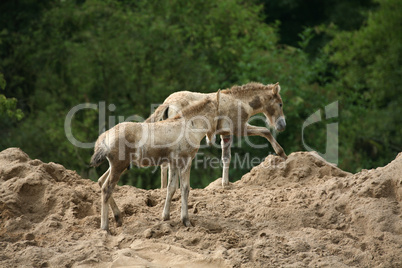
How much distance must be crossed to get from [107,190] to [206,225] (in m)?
1.75

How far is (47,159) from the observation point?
79.7 ft

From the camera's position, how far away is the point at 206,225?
1045 cm

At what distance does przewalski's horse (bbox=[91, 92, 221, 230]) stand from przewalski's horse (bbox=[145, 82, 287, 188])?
71.4 inches

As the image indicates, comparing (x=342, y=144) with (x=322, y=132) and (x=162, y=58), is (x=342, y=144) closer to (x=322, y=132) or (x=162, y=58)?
(x=322, y=132)

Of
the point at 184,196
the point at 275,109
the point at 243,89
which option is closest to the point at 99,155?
the point at 184,196

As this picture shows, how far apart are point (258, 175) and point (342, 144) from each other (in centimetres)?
1445

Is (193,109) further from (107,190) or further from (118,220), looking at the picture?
(118,220)

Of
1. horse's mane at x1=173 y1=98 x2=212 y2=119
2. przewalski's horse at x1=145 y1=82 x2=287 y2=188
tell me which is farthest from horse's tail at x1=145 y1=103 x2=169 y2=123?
horse's mane at x1=173 y1=98 x2=212 y2=119

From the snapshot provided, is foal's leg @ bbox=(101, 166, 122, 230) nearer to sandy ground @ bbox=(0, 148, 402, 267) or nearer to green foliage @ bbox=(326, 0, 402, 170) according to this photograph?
sandy ground @ bbox=(0, 148, 402, 267)

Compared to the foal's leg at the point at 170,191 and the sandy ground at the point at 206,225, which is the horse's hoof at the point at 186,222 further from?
the foal's leg at the point at 170,191

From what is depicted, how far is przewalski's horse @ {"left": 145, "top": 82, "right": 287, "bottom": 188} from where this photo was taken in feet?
42.1

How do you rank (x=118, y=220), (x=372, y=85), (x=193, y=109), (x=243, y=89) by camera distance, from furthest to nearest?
(x=372, y=85) < (x=243, y=89) < (x=193, y=109) < (x=118, y=220)

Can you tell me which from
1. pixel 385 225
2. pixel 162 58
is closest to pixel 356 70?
pixel 162 58

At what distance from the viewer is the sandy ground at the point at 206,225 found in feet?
30.7
